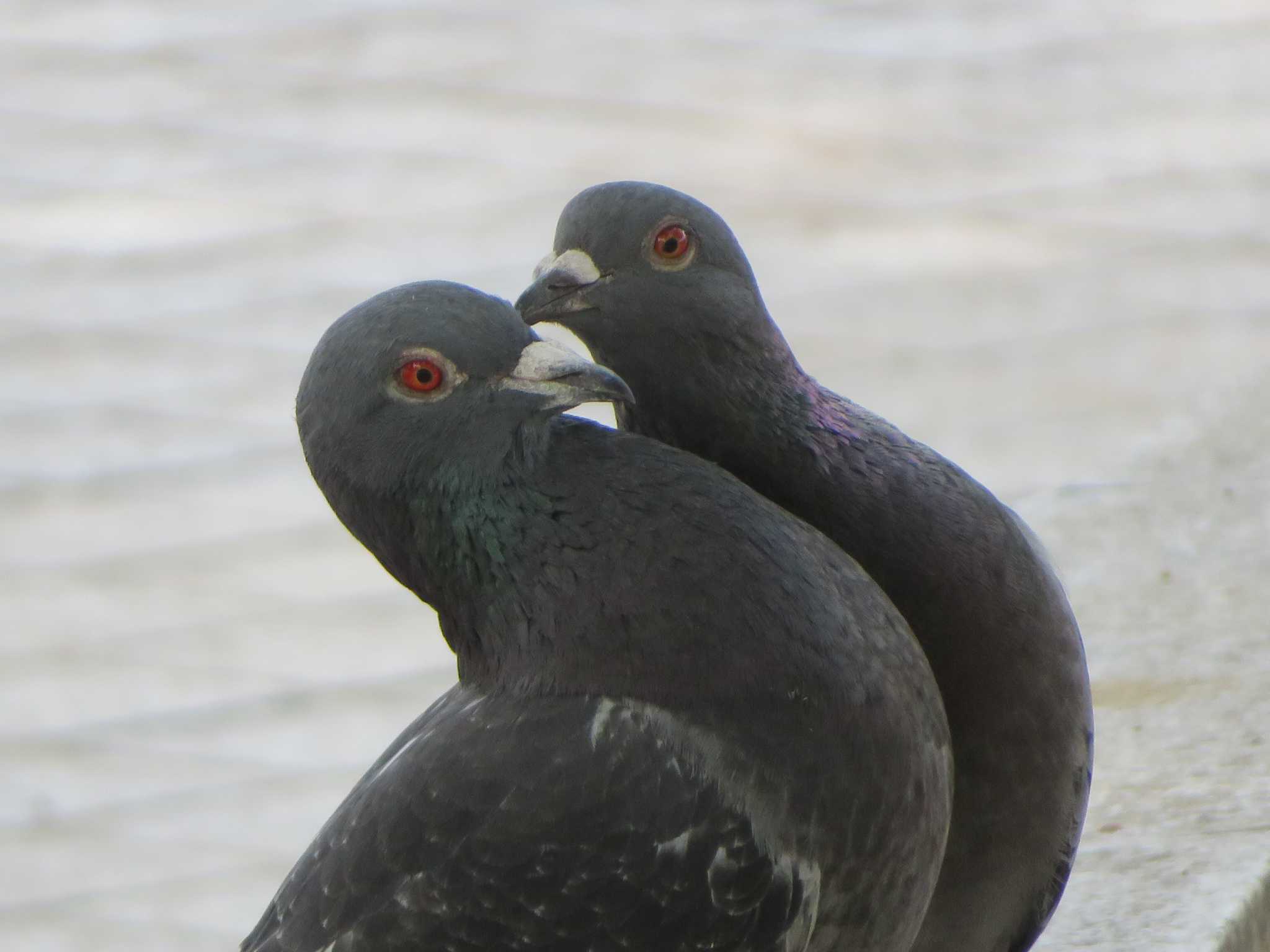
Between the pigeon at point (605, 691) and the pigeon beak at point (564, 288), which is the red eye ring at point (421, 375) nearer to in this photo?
the pigeon at point (605, 691)

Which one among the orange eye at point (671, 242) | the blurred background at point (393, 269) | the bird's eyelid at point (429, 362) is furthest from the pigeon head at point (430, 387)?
the blurred background at point (393, 269)

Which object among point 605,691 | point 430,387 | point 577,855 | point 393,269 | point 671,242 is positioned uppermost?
point 393,269

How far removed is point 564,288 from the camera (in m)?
1.96

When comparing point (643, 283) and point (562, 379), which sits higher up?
point (643, 283)

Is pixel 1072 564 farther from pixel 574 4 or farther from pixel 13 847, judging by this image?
pixel 574 4

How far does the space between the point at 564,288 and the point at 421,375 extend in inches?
6.8

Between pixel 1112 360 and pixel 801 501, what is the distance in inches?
183

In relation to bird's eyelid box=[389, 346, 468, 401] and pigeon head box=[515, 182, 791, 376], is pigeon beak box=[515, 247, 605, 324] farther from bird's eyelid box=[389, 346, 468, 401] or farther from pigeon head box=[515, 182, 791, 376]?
bird's eyelid box=[389, 346, 468, 401]

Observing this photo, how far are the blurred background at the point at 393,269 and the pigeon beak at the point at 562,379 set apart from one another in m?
2.09

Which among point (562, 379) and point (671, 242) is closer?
point (562, 379)

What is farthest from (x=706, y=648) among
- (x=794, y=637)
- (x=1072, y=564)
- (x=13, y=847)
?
(x=13, y=847)

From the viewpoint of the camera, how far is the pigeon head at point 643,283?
1.96 meters

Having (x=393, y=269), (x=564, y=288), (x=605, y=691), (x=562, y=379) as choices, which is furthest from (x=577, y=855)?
(x=393, y=269)

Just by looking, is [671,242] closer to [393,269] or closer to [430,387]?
[430,387]
